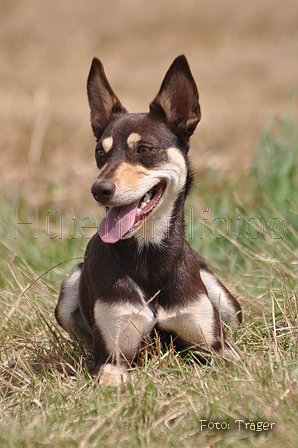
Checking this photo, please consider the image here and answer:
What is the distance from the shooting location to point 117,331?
3.57 meters

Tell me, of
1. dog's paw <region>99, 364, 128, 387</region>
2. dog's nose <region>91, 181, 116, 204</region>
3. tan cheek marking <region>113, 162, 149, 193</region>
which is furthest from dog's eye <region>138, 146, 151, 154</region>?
dog's paw <region>99, 364, 128, 387</region>

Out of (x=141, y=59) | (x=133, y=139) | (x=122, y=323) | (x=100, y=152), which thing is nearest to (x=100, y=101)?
(x=100, y=152)

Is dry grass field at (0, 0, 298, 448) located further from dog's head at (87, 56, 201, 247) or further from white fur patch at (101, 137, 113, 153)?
white fur patch at (101, 137, 113, 153)

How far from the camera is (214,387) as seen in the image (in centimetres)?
321

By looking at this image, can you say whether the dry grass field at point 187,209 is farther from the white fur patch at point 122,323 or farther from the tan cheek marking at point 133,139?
the tan cheek marking at point 133,139

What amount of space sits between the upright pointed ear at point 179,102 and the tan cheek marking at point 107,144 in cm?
35

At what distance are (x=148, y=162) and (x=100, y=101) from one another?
2.55 ft

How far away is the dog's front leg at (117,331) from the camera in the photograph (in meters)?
3.54

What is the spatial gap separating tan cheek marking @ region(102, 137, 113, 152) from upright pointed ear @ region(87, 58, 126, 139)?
16.5 inches

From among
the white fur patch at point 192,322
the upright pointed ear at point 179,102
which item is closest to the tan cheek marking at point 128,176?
the upright pointed ear at point 179,102

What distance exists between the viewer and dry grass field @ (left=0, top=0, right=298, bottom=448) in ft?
9.81

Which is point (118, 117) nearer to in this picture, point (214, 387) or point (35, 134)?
point (214, 387)

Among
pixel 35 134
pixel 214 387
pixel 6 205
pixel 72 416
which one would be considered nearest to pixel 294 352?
pixel 214 387

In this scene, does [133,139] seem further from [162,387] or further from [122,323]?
[162,387]
